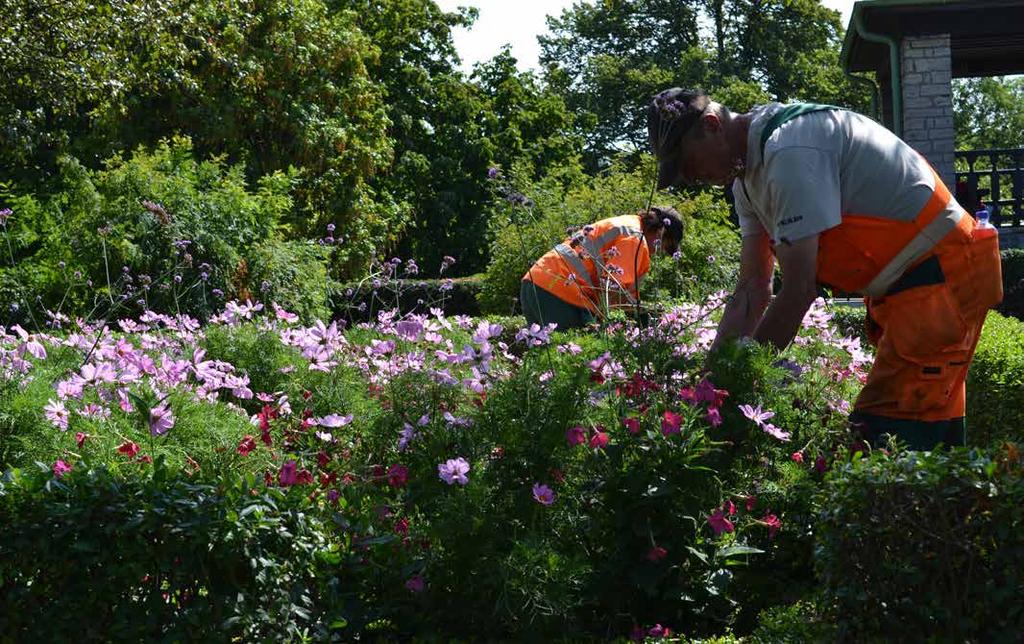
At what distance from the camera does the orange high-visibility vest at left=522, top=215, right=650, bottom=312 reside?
224 inches

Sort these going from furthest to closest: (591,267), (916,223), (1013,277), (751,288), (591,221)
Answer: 1. (1013,277)
2. (591,221)
3. (591,267)
4. (751,288)
5. (916,223)

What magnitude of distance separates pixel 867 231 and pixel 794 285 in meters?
0.33

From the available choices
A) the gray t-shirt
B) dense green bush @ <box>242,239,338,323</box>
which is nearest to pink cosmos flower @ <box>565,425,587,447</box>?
the gray t-shirt

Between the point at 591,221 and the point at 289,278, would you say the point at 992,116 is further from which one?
the point at 289,278

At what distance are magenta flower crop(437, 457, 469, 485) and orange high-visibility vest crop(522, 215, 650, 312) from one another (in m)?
2.36

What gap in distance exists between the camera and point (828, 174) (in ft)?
10.7

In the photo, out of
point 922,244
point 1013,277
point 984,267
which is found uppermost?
point 922,244

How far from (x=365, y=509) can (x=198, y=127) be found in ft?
64.5

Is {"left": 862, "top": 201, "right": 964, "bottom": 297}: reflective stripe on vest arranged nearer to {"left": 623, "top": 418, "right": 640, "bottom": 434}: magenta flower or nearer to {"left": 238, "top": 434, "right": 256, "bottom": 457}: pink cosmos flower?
{"left": 623, "top": 418, "right": 640, "bottom": 434}: magenta flower

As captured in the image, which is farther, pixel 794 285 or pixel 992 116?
pixel 992 116

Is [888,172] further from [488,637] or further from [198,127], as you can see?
[198,127]

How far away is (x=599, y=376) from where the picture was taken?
357 cm

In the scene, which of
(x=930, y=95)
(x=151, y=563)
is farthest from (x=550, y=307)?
(x=930, y=95)

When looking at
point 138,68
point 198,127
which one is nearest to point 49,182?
point 198,127
